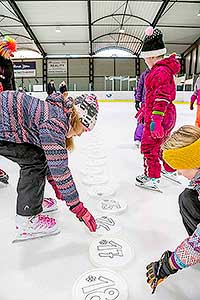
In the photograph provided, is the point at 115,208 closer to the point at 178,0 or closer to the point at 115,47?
the point at 178,0

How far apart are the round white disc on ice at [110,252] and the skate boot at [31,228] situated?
8.4 inches

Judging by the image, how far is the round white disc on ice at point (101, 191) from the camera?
1623 mm

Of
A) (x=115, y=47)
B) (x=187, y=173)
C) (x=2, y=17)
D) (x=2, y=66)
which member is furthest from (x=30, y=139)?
(x=115, y=47)

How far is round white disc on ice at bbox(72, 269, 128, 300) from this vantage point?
0.84 m

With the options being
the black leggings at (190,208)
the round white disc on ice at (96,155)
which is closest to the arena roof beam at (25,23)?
the round white disc on ice at (96,155)

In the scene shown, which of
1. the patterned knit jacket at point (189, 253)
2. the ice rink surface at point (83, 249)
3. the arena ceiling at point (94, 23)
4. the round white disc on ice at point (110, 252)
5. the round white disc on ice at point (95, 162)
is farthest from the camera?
the arena ceiling at point (94, 23)

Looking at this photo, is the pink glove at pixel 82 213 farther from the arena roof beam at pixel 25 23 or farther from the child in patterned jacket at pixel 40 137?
the arena roof beam at pixel 25 23

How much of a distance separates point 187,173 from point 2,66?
4.95ft

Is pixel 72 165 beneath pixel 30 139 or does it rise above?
beneath

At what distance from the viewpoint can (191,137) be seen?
0.79 metres

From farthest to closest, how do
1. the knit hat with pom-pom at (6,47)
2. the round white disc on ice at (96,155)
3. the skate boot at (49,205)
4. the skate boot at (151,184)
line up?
1. the round white disc on ice at (96,155)
2. the knit hat with pom-pom at (6,47)
3. the skate boot at (151,184)
4. the skate boot at (49,205)

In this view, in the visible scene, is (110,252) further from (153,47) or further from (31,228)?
(153,47)

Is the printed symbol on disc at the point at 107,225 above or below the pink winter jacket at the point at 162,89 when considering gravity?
below

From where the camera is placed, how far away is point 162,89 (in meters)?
1.57
